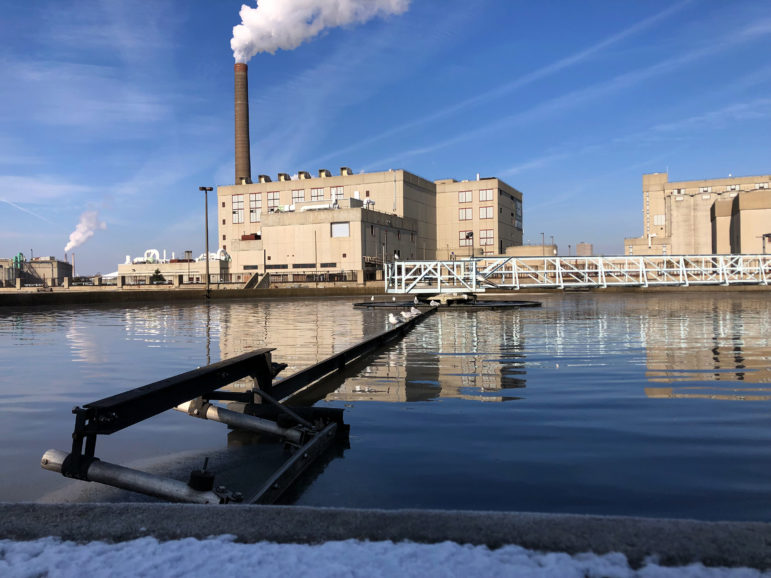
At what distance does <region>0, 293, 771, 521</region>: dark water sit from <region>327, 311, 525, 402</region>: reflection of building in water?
0.15ft

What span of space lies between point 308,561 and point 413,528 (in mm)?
515

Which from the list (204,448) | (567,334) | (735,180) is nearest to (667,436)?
(204,448)

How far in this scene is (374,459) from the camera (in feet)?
17.4

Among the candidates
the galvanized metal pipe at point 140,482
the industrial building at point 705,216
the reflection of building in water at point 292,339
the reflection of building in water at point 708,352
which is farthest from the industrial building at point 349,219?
the galvanized metal pipe at point 140,482

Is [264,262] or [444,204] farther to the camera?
[444,204]

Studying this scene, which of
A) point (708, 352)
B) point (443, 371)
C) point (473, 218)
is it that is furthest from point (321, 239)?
point (443, 371)

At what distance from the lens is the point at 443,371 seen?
10469mm

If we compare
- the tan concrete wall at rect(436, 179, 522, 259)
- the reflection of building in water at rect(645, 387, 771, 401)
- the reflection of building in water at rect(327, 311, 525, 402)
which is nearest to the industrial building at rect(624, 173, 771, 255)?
the tan concrete wall at rect(436, 179, 522, 259)

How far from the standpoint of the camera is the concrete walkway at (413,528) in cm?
259

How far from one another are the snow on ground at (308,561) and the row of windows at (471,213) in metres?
111

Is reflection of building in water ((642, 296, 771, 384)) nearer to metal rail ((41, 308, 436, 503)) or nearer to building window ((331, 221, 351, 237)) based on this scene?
metal rail ((41, 308, 436, 503))

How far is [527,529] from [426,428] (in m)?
3.62

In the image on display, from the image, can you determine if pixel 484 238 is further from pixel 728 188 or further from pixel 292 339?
pixel 292 339

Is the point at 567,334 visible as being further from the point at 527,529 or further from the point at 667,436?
the point at 527,529
